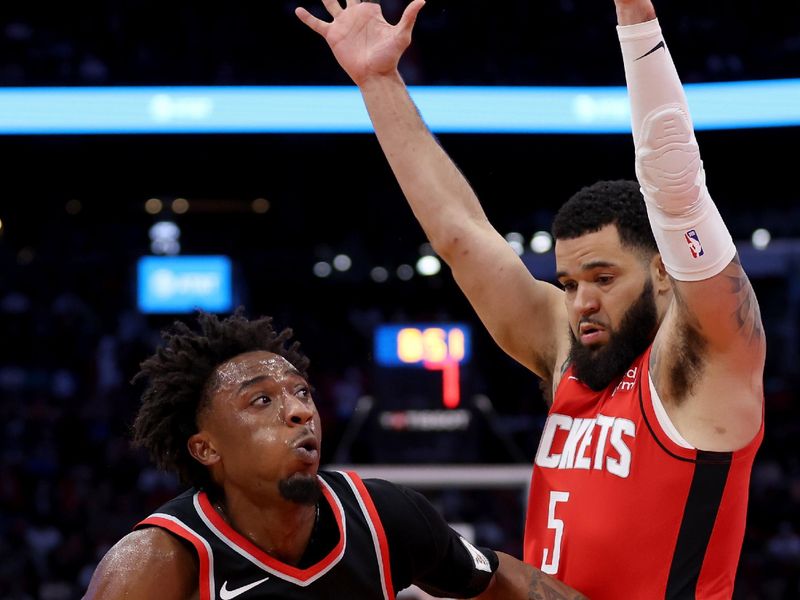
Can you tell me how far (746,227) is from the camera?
1275 cm

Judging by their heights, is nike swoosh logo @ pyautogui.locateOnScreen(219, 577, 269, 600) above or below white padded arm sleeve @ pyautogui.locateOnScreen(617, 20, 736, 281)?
below

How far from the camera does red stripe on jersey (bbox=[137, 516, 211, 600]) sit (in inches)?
89.9

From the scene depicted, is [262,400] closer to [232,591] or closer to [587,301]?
[232,591]

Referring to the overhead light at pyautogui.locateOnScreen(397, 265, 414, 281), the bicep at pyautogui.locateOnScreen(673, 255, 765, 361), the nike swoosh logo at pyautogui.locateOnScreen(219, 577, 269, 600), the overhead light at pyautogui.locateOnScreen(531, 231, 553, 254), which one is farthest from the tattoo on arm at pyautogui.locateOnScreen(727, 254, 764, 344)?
the overhead light at pyautogui.locateOnScreen(397, 265, 414, 281)

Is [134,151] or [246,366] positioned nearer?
[246,366]

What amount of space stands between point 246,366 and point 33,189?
983 cm

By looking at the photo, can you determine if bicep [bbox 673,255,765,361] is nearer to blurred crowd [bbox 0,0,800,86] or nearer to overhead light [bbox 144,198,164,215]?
blurred crowd [bbox 0,0,800,86]

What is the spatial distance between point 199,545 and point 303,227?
421 inches

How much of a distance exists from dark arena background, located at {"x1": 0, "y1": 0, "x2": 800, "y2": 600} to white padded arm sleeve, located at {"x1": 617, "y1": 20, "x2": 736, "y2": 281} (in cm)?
415

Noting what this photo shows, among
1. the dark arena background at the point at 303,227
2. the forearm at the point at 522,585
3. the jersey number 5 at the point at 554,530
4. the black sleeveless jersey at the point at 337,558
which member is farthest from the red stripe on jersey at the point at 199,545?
the dark arena background at the point at 303,227

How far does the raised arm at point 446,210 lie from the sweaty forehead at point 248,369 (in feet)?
1.75

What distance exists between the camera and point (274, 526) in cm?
242

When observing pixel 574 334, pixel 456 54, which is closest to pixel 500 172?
pixel 456 54

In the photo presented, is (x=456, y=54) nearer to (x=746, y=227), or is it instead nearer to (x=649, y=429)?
(x=746, y=227)
